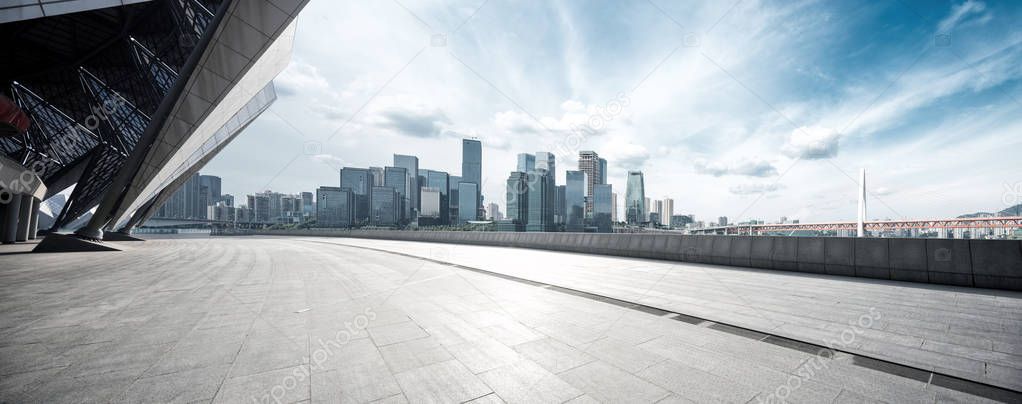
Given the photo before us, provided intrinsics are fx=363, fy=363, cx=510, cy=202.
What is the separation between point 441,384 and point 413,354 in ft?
2.99

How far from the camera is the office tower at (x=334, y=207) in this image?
12419 centimetres

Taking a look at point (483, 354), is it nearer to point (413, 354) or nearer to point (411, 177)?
point (413, 354)

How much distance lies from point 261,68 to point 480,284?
71.2 ft

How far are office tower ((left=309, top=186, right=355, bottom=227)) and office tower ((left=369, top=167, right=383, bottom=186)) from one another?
15078mm

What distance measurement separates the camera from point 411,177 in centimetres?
17712

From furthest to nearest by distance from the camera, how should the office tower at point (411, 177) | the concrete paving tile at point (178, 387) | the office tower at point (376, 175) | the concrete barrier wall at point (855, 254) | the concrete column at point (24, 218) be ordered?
the office tower at point (411, 177), the office tower at point (376, 175), the concrete column at point (24, 218), the concrete barrier wall at point (855, 254), the concrete paving tile at point (178, 387)

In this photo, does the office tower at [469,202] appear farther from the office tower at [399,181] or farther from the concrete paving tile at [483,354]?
the concrete paving tile at [483,354]

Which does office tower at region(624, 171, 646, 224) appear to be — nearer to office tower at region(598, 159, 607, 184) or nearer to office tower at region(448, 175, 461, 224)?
office tower at region(598, 159, 607, 184)

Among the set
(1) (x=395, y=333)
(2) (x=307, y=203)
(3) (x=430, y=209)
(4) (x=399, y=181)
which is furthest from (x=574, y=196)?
(2) (x=307, y=203)

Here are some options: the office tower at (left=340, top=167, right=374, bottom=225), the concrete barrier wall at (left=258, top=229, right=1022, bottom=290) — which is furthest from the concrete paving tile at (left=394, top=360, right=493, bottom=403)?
the office tower at (left=340, top=167, right=374, bottom=225)

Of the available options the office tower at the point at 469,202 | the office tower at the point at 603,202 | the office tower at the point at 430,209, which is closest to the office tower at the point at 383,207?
the office tower at the point at 430,209

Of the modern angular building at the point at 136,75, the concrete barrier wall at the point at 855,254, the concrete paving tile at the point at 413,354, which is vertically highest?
the modern angular building at the point at 136,75

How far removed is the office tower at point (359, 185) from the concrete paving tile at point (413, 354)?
453 ft

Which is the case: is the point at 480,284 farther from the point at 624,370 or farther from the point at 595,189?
the point at 595,189
